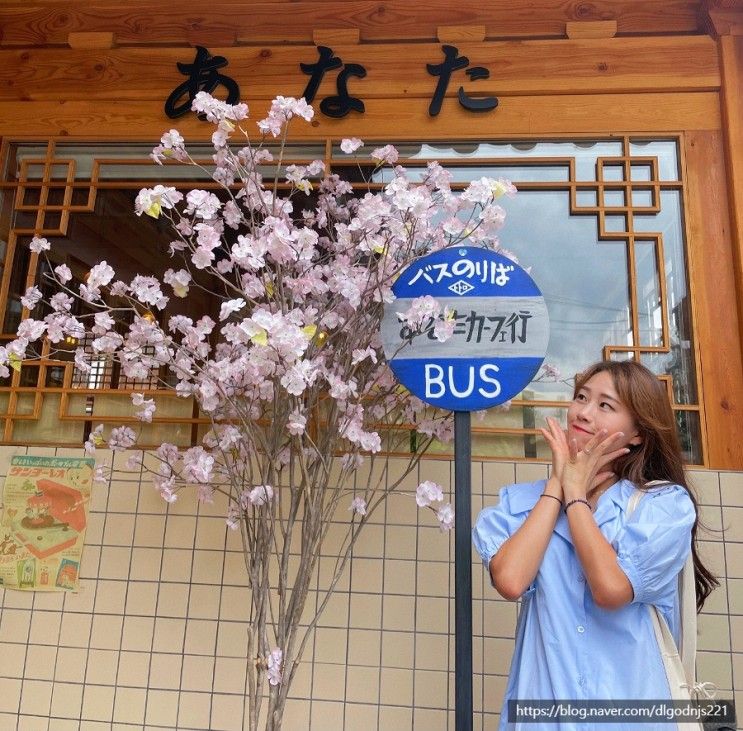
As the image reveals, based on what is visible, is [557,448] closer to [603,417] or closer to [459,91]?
[603,417]

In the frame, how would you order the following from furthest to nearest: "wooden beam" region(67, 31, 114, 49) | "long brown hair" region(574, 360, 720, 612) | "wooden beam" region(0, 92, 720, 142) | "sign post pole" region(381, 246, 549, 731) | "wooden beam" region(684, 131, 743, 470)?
"wooden beam" region(67, 31, 114, 49) → "wooden beam" region(0, 92, 720, 142) → "wooden beam" region(684, 131, 743, 470) → "sign post pole" region(381, 246, 549, 731) → "long brown hair" region(574, 360, 720, 612)

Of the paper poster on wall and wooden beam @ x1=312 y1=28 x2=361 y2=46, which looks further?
wooden beam @ x1=312 y1=28 x2=361 y2=46

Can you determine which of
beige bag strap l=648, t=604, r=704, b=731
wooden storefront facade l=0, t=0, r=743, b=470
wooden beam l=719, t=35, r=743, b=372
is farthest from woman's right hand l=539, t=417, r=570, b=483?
wooden beam l=719, t=35, r=743, b=372

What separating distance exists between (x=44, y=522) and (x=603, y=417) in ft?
8.93

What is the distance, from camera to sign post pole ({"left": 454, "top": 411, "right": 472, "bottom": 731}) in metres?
1.82

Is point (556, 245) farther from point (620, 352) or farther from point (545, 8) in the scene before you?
point (545, 8)

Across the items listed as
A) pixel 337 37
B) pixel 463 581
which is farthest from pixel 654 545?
pixel 337 37

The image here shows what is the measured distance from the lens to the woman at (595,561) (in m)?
1.54

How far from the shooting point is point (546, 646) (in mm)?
1586

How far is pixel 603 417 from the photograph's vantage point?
1808mm

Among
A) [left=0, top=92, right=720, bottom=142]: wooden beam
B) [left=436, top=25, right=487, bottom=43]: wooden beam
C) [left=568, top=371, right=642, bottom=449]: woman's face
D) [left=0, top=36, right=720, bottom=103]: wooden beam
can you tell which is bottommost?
[left=568, top=371, right=642, bottom=449]: woman's face

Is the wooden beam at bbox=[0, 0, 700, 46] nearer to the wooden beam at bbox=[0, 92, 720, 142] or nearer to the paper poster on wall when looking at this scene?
the wooden beam at bbox=[0, 92, 720, 142]

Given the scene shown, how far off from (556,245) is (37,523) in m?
2.94

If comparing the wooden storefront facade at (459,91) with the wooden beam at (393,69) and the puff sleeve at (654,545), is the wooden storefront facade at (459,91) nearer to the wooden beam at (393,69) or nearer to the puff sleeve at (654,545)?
the wooden beam at (393,69)
